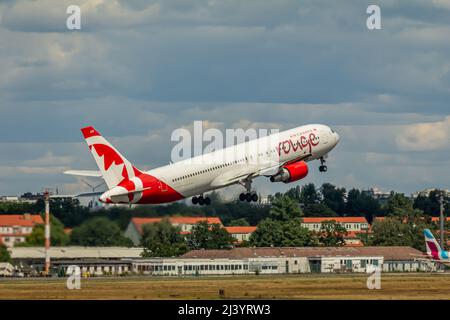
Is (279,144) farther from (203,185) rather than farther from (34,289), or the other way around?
(34,289)

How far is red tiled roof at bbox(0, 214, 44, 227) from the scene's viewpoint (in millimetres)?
124500

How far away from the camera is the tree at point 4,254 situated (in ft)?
416

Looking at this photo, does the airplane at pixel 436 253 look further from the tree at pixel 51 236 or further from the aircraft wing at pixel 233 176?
the tree at pixel 51 236

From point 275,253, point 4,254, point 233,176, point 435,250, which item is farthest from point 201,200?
point 275,253

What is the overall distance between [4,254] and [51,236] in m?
7.23

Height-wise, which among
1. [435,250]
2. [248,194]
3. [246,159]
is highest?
[246,159]

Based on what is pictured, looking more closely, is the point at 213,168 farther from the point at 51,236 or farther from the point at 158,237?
the point at 51,236

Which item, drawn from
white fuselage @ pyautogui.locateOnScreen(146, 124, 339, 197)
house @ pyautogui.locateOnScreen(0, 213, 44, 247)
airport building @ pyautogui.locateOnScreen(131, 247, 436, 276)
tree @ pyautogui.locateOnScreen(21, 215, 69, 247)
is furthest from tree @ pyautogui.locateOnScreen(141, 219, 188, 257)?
house @ pyautogui.locateOnScreen(0, 213, 44, 247)

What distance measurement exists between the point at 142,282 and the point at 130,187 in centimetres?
1541

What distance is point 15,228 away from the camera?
415 ft

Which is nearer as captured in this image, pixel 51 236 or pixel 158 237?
pixel 51 236

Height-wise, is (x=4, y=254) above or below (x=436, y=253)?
below

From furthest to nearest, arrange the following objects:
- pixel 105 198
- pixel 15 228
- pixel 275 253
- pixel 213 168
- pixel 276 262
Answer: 1. pixel 275 253
2. pixel 276 262
3. pixel 213 168
4. pixel 105 198
5. pixel 15 228
